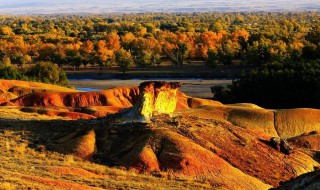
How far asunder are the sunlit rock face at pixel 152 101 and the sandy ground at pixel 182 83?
54.6 metres

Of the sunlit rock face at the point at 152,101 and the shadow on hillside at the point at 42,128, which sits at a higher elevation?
the sunlit rock face at the point at 152,101

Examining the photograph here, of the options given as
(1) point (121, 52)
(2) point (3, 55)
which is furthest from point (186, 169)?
(2) point (3, 55)

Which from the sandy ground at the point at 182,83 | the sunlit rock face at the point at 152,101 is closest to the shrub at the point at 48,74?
the sandy ground at the point at 182,83

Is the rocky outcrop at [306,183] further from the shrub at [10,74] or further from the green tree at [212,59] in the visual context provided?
the green tree at [212,59]

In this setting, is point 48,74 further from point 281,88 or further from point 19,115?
point 19,115

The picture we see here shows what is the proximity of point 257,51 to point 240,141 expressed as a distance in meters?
79.1

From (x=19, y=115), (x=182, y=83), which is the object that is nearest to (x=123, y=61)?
(x=182, y=83)

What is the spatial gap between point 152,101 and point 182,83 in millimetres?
66894

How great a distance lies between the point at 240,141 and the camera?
105ft

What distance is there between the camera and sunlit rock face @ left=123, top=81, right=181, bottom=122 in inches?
1314

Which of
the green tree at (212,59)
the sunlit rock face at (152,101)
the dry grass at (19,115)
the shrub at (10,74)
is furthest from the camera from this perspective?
the green tree at (212,59)

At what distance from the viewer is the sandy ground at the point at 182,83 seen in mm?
93581

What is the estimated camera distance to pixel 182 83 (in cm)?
10100

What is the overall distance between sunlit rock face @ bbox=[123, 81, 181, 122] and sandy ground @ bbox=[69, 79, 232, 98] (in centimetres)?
5462
